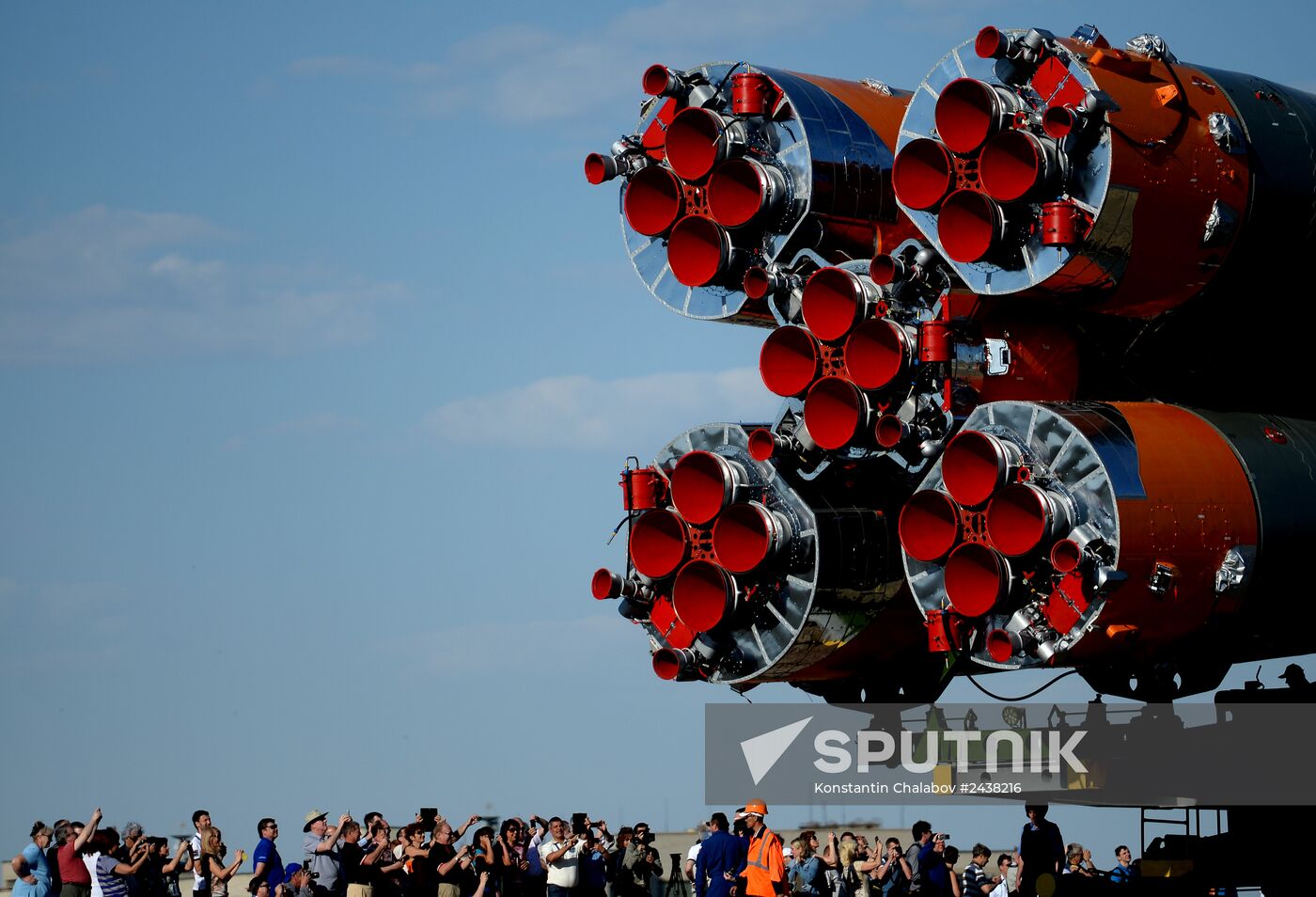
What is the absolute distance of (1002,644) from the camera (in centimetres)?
2695

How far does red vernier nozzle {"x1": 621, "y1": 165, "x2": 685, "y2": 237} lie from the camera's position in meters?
32.1

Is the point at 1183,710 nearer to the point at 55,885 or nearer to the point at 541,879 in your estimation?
the point at 541,879

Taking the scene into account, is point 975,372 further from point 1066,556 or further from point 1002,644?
point 1002,644

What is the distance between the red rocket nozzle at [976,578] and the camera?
26953 millimetres

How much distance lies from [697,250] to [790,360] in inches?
118

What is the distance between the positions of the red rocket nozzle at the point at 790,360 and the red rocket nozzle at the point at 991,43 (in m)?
5.22

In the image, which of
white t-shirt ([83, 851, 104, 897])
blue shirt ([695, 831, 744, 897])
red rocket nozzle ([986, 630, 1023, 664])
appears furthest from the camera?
red rocket nozzle ([986, 630, 1023, 664])

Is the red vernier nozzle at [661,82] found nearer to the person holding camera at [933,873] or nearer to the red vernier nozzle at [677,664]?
the red vernier nozzle at [677,664]

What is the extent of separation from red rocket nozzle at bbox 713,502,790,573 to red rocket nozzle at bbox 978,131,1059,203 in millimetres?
6489

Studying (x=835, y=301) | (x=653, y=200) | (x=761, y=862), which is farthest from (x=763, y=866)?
(x=653, y=200)

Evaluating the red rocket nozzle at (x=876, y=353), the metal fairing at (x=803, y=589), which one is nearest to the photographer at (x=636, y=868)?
the metal fairing at (x=803, y=589)

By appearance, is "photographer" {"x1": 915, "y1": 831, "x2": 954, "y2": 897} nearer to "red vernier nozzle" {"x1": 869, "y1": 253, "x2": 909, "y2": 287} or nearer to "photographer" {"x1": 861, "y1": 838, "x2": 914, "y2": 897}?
"photographer" {"x1": 861, "y1": 838, "x2": 914, "y2": 897}

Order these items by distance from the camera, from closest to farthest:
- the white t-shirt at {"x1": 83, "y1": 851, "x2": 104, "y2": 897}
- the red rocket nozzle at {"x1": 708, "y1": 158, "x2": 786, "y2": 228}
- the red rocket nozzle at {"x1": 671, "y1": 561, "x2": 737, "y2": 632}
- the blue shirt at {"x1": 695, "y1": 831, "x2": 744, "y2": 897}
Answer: the blue shirt at {"x1": 695, "y1": 831, "x2": 744, "y2": 897}, the white t-shirt at {"x1": 83, "y1": 851, "x2": 104, "y2": 897}, the red rocket nozzle at {"x1": 671, "y1": 561, "x2": 737, "y2": 632}, the red rocket nozzle at {"x1": 708, "y1": 158, "x2": 786, "y2": 228}

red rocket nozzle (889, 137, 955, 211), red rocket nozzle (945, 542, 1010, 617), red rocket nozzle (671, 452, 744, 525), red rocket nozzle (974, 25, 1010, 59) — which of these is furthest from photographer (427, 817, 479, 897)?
red rocket nozzle (974, 25, 1010, 59)
